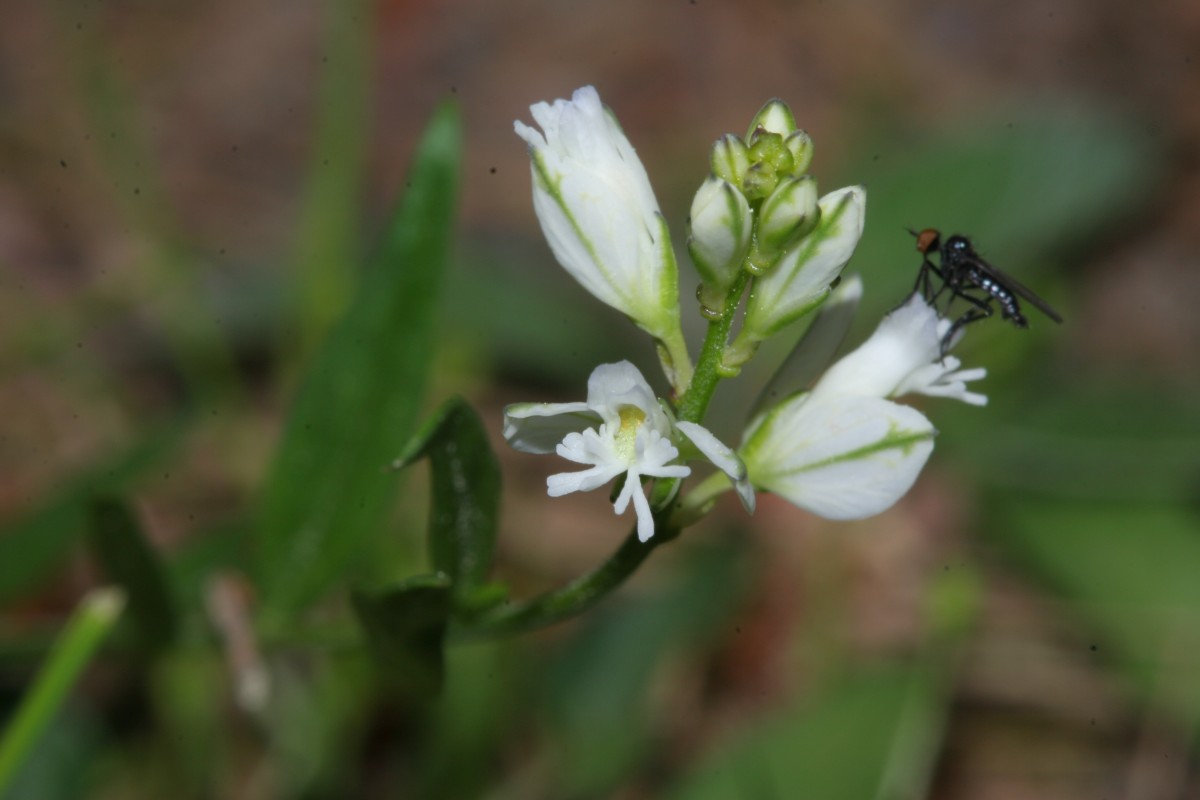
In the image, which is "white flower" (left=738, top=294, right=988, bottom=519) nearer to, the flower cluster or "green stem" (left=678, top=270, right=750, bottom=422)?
the flower cluster

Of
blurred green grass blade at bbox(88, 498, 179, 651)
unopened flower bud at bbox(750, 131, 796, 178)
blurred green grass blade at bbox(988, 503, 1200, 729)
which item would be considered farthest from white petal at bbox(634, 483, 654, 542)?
blurred green grass blade at bbox(988, 503, 1200, 729)

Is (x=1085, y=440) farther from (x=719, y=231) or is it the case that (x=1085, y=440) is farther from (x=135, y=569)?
(x=135, y=569)

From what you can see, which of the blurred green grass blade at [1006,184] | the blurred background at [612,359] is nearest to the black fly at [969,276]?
the blurred background at [612,359]

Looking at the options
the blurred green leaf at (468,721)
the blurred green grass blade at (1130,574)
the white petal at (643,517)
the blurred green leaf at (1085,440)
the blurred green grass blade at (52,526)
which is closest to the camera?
the white petal at (643,517)

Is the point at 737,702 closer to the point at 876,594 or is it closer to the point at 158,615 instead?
the point at 876,594

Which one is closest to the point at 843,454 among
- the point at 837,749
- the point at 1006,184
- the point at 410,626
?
the point at 410,626

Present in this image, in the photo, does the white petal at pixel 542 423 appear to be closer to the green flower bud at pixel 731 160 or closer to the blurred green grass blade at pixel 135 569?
the green flower bud at pixel 731 160

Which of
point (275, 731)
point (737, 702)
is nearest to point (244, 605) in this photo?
point (275, 731)
